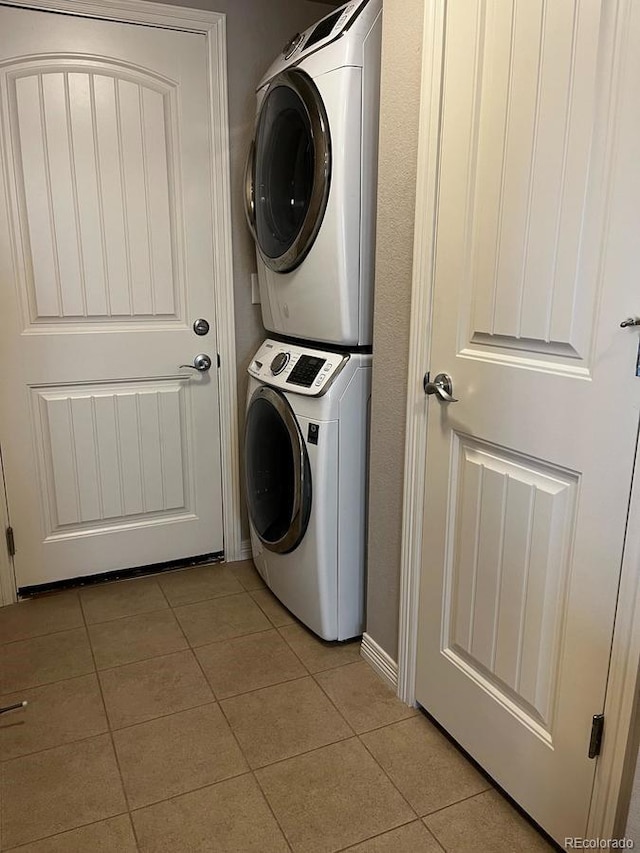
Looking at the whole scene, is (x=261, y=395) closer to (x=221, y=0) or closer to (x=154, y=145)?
(x=154, y=145)

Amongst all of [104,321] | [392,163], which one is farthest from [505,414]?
[104,321]

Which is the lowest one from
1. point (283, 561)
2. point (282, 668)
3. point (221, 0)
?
point (282, 668)

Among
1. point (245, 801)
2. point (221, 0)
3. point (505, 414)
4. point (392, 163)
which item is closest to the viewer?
point (505, 414)

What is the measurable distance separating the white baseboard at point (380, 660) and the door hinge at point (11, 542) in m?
1.32

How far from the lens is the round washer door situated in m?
2.02

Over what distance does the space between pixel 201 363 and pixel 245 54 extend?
45.1 inches

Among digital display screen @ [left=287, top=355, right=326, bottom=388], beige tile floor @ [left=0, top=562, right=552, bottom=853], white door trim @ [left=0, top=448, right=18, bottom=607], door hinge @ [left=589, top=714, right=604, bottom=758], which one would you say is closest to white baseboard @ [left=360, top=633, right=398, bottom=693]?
beige tile floor @ [left=0, top=562, right=552, bottom=853]

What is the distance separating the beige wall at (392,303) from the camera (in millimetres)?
1575

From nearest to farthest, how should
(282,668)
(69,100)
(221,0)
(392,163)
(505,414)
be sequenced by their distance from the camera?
(505,414), (392,163), (282,668), (69,100), (221,0)

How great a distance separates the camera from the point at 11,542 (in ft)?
7.76

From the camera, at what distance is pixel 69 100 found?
2.16 m

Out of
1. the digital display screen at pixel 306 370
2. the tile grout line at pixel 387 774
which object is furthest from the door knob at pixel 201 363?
the tile grout line at pixel 387 774

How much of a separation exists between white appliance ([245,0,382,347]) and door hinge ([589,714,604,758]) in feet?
3.75

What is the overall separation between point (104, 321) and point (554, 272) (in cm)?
169
